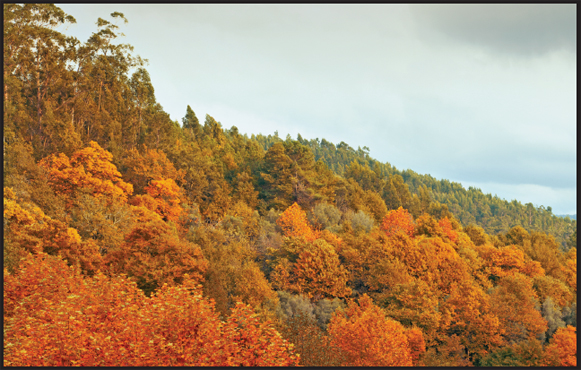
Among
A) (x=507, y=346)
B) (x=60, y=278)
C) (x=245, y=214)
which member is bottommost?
(x=507, y=346)

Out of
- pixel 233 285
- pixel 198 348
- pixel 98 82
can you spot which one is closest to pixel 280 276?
pixel 233 285

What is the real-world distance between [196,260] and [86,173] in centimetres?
2009

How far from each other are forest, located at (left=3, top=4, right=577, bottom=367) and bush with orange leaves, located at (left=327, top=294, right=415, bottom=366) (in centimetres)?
15

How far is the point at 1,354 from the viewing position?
1240 cm

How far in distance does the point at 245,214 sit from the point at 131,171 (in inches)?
600

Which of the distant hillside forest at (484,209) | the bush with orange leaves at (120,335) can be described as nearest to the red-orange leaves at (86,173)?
the bush with orange leaves at (120,335)

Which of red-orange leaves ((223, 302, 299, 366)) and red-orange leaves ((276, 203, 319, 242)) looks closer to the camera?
red-orange leaves ((223, 302, 299, 366))

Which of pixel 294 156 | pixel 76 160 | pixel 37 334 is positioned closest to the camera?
pixel 37 334

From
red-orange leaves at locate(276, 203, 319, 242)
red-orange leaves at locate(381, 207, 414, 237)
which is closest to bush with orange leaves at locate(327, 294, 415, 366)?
red-orange leaves at locate(276, 203, 319, 242)

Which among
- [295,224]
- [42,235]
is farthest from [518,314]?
[42,235]

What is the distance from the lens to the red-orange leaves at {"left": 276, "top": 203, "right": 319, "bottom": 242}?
159ft

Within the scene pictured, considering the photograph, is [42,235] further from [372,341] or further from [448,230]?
[448,230]

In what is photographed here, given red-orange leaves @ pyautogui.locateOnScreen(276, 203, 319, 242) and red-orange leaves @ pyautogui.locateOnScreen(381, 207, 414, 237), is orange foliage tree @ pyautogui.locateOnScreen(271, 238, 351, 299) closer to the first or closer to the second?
red-orange leaves @ pyautogui.locateOnScreen(276, 203, 319, 242)

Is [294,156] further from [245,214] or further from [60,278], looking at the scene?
[60,278]
